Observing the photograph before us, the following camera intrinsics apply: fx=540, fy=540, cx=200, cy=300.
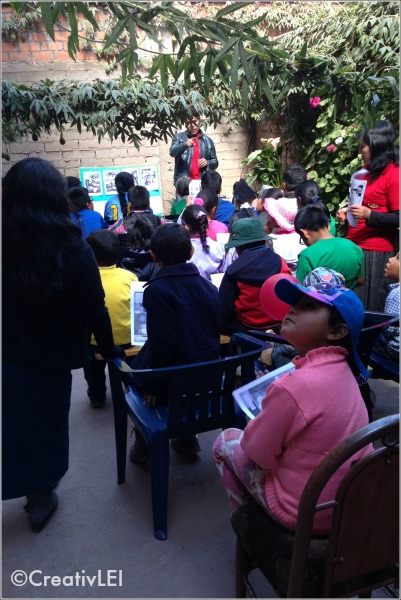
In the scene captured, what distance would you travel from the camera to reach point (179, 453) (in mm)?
3098

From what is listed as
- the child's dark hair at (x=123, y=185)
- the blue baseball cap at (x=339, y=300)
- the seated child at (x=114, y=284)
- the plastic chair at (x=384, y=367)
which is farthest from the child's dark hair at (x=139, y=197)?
the blue baseball cap at (x=339, y=300)

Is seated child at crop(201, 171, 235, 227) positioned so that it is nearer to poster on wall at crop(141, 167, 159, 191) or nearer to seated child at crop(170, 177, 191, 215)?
seated child at crop(170, 177, 191, 215)

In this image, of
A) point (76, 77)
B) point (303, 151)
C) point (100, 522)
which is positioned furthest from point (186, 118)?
point (100, 522)

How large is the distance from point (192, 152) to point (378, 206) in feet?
11.9

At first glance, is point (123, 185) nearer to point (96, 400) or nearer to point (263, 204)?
point (263, 204)

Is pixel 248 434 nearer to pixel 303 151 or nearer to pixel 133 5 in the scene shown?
pixel 133 5

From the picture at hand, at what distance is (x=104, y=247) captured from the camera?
11.0 feet

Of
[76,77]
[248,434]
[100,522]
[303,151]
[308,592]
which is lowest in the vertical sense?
[100,522]

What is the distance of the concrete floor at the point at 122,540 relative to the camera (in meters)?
2.15

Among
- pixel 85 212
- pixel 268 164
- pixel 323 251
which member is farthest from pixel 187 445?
pixel 268 164

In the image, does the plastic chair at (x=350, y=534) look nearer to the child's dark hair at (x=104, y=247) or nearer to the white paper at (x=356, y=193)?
the child's dark hair at (x=104, y=247)

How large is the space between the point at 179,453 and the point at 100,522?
26.6 inches

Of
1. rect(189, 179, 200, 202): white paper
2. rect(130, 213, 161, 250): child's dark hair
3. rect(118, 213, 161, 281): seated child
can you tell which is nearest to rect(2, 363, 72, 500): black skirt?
rect(118, 213, 161, 281): seated child

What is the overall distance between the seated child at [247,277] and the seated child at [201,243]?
614 millimetres
